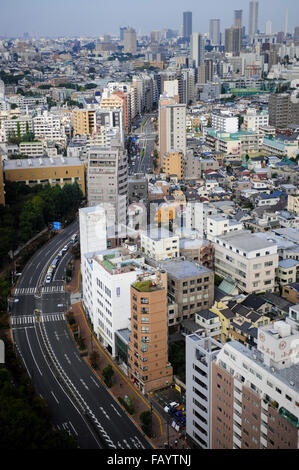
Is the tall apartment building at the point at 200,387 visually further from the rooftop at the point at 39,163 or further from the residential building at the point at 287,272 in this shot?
the rooftop at the point at 39,163

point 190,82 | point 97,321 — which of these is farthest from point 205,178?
point 190,82

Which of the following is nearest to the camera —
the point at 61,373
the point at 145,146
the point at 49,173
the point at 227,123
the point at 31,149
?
the point at 61,373

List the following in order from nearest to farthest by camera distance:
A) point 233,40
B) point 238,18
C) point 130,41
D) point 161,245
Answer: point 161,245 < point 233,40 < point 238,18 < point 130,41

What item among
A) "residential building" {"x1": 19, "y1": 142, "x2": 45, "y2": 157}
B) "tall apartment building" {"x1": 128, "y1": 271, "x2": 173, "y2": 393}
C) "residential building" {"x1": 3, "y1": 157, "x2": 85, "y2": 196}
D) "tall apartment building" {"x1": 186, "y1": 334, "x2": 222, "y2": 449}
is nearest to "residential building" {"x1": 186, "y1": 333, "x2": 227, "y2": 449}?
"tall apartment building" {"x1": 186, "y1": 334, "x2": 222, "y2": 449}

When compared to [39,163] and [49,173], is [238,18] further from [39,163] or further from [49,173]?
[49,173]

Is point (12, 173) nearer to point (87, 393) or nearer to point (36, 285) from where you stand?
point (36, 285)

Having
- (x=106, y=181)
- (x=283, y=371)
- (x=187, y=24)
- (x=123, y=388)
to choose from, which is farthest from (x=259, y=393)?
(x=187, y=24)
